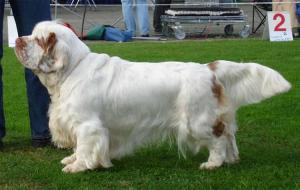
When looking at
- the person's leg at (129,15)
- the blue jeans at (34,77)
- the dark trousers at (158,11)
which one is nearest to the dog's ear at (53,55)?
the blue jeans at (34,77)

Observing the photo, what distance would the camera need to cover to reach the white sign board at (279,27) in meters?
13.6

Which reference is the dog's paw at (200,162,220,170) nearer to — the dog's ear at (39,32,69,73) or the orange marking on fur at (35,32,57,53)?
the dog's ear at (39,32,69,73)

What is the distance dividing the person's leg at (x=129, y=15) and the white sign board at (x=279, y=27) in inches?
125

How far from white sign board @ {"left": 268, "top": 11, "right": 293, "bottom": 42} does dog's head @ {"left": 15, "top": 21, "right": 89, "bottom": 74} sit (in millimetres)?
9294

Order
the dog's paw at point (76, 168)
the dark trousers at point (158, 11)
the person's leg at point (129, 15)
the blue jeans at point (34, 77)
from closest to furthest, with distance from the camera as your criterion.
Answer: the dog's paw at point (76, 168), the blue jeans at point (34, 77), the person's leg at point (129, 15), the dark trousers at point (158, 11)

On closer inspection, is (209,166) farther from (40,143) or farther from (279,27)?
(279,27)

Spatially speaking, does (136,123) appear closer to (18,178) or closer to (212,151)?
(212,151)

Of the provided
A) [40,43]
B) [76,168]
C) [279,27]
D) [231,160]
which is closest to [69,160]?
[76,168]

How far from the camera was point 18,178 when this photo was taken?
4.84 meters

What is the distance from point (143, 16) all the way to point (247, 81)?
10041mm

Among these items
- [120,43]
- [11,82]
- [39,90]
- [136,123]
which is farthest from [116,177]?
[120,43]

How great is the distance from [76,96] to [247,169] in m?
1.39

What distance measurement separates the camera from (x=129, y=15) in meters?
15.1

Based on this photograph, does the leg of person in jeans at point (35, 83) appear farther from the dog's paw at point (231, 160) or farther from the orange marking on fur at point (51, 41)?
the dog's paw at point (231, 160)
